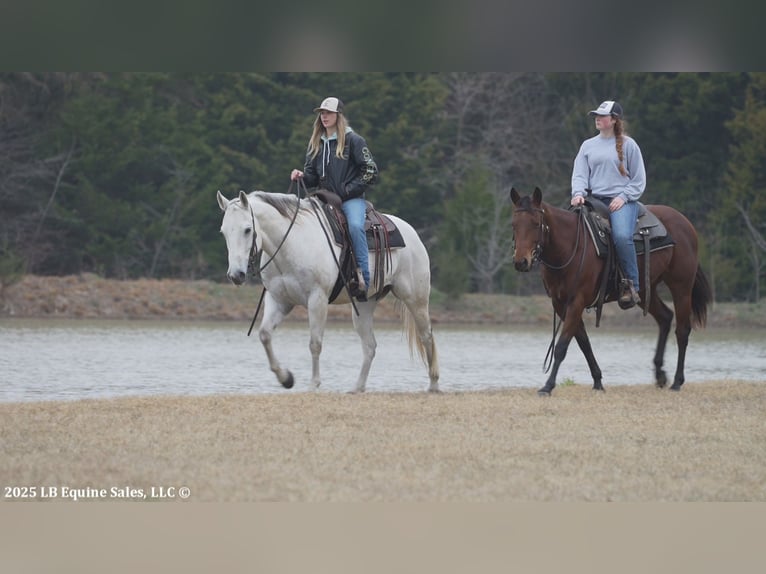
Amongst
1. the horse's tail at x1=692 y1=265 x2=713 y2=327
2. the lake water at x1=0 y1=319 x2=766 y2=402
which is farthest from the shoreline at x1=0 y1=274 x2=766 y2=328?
the horse's tail at x1=692 y1=265 x2=713 y2=327

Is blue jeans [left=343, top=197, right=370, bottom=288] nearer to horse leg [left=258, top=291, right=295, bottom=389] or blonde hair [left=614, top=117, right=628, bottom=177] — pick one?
horse leg [left=258, top=291, right=295, bottom=389]

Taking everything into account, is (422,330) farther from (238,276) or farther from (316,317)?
(238,276)

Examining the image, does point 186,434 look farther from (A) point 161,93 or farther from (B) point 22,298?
(A) point 161,93

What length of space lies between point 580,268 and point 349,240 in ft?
7.36

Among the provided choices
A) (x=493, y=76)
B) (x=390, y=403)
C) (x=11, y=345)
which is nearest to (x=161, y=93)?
(x=493, y=76)

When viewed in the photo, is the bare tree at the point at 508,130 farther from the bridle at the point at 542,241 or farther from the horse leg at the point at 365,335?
the bridle at the point at 542,241

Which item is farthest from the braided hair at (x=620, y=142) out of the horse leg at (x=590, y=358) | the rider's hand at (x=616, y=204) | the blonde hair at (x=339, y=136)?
the blonde hair at (x=339, y=136)

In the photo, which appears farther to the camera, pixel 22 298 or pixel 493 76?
Answer: pixel 493 76

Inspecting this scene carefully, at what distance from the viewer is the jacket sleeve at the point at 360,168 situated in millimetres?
11797

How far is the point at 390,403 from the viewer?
10.7 metres

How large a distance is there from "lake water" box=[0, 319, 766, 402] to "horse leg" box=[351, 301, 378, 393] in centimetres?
164

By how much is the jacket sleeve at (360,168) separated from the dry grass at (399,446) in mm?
2024

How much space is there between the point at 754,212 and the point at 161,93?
2088cm

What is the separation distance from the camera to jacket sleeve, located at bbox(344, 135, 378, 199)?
1180cm
